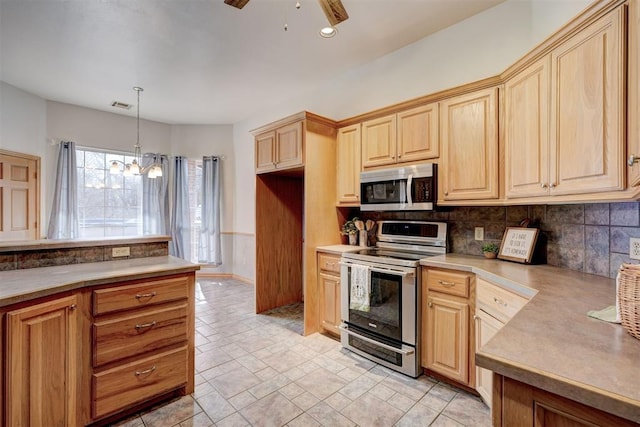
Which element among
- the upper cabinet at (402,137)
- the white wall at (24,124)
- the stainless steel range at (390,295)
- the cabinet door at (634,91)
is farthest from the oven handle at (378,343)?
the white wall at (24,124)

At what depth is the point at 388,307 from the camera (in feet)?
8.01

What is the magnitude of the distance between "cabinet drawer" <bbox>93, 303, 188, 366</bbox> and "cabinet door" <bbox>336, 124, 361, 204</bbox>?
189 centimetres

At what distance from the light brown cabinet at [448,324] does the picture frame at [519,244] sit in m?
0.42

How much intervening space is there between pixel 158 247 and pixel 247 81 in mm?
2519

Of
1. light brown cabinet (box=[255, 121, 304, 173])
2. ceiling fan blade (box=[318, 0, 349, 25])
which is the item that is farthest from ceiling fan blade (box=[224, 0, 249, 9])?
light brown cabinet (box=[255, 121, 304, 173])

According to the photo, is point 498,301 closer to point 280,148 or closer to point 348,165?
point 348,165

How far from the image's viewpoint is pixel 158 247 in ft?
8.13

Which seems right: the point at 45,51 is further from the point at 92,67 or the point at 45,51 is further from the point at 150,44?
the point at 150,44

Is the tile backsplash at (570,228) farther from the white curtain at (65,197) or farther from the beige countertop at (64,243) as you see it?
the white curtain at (65,197)

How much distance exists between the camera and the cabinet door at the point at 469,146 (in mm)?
2193

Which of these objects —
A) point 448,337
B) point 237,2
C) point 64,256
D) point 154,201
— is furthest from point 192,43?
point 448,337

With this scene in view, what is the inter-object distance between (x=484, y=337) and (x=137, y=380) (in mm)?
2241

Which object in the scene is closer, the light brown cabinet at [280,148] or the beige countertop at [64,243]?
the beige countertop at [64,243]

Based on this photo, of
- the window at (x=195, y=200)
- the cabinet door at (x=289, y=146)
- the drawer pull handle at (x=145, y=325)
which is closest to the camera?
the drawer pull handle at (x=145, y=325)
